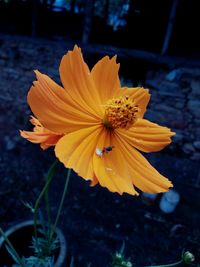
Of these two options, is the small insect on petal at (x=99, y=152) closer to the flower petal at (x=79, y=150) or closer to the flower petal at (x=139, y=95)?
the flower petal at (x=79, y=150)

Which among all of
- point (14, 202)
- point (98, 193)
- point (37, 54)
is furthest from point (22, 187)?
point (37, 54)

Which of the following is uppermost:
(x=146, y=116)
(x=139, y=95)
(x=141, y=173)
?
(x=139, y=95)

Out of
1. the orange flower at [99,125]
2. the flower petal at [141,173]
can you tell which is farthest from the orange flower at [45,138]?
the flower petal at [141,173]

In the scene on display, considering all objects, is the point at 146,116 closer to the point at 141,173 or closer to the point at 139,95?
the point at 139,95

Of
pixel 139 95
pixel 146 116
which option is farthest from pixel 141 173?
pixel 146 116

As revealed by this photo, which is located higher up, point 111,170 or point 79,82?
point 79,82

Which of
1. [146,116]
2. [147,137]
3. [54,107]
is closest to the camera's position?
[54,107]

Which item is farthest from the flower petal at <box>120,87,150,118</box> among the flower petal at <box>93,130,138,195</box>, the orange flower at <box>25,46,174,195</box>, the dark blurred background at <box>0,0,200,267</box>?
the dark blurred background at <box>0,0,200,267</box>

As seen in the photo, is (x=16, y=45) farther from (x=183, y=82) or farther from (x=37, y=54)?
(x=183, y=82)
